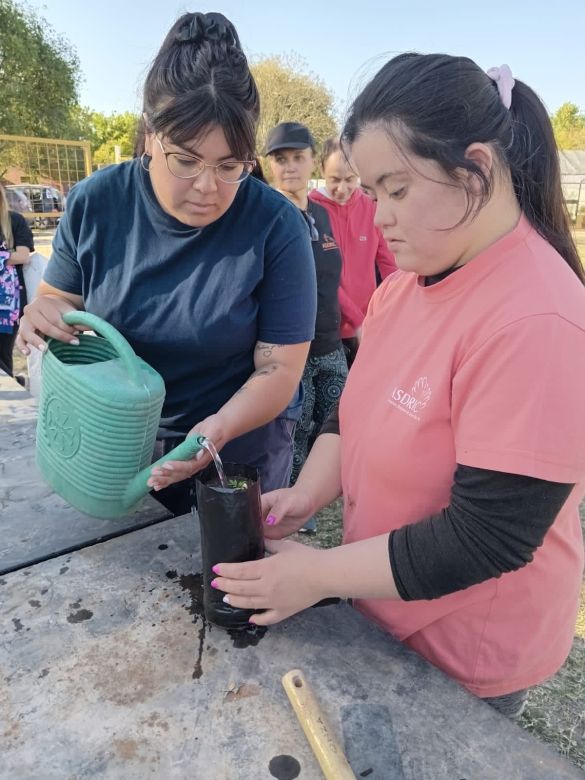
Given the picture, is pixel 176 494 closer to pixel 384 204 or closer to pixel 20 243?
pixel 384 204

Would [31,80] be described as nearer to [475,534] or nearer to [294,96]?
[294,96]

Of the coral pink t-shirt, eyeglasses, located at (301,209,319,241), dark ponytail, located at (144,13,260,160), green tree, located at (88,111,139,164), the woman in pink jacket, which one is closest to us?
the coral pink t-shirt

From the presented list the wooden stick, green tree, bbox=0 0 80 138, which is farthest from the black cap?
green tree, bbox=0 0 80 138

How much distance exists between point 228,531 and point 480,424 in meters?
0.38

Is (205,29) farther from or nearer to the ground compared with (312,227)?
farther from the ground

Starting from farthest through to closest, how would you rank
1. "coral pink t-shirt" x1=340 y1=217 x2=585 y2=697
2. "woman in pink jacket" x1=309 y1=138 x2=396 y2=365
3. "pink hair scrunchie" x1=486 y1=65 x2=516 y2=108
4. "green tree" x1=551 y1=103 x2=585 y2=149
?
1. "green tree" x1=551 y1=103 x2=585 y2=149
2. "woman in pink jacket" x1=309 y1=138 x2=396 y2=365
3. "pink hair scrunchie" x1=486 y1=65 x2=516 y2=108
4. "coral pink t-shirt" x1=340 y1=217 x2=585 y2=697

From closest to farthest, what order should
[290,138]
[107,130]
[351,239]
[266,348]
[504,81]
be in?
1. [504,81]
2. [266,348]
3. [290,138]
4. [351,239]
5. [107,130]

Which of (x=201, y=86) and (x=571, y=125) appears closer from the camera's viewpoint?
(x=201, y=86)

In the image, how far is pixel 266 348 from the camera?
1.44 meters

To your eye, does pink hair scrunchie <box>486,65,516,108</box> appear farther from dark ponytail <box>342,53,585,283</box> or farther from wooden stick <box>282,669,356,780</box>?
wooden stick <box>282,669,356,780</box>

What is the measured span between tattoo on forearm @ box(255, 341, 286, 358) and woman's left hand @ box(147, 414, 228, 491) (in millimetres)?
244

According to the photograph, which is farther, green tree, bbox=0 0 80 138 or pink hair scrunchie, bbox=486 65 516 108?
green tree, bbox=0 0 80 138

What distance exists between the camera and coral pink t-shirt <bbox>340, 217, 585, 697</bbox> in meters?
0.69

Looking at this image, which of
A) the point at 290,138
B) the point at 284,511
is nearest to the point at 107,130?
the point at 290,138
